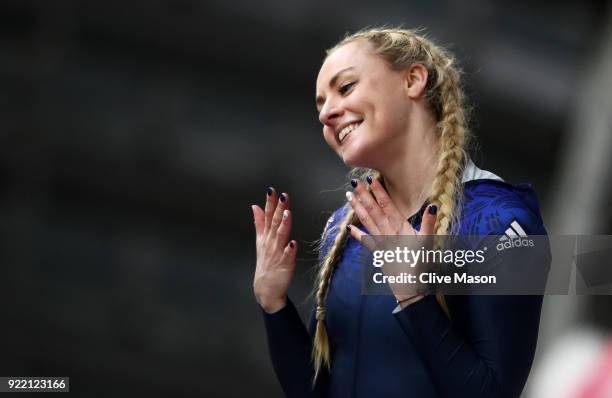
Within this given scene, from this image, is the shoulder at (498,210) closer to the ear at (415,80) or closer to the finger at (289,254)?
the ear at (415,80)

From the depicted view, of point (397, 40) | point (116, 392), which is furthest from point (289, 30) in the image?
point (397, 40)

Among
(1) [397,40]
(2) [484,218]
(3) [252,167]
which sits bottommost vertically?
(2) [484,218]

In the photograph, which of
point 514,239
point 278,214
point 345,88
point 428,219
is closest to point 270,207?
point 278,214

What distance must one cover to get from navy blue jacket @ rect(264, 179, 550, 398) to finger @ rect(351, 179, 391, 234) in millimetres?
198

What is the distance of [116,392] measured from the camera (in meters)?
12.2

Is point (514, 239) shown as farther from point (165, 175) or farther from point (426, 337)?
point (165, 175)

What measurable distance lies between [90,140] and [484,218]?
1087 cm

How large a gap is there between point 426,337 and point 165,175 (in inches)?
432

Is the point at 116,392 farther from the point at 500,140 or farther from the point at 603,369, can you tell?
the point at 603,369

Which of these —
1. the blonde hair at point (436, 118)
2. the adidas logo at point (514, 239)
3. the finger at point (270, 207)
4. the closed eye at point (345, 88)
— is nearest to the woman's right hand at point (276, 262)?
the finger at point (270, 207)

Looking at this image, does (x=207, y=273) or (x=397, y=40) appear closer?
(x=397, y=40)

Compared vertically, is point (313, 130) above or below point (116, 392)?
above

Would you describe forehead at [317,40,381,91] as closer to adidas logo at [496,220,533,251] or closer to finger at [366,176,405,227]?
finger at [366,176,405,227]

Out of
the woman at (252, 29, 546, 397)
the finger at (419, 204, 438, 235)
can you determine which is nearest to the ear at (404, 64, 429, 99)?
the woman at (252, 29, 546, 397)
